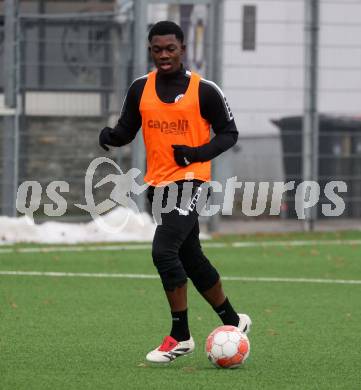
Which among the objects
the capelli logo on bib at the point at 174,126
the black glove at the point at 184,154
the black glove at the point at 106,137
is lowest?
the black glove at the point at 184,154

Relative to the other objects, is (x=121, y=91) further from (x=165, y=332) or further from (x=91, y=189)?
(x=165, y=332)

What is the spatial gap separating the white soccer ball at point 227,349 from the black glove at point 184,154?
1.01 meters

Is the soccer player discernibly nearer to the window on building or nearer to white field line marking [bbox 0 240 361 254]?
white field line marking [bbox 0 240 361 254]

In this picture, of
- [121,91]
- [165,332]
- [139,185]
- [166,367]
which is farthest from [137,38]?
[166,367]

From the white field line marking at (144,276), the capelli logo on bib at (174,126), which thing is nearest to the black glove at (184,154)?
the capelli logo on bib at (174,126)

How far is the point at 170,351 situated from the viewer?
789cm

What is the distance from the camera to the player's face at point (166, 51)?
25.9 feet

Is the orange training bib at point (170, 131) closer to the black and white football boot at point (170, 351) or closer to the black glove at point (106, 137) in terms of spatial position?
the black glove at point (106, 137)

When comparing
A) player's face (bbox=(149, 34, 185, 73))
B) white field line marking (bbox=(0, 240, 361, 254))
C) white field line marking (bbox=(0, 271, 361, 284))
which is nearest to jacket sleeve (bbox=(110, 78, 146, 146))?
player's face (bbox=(149, 34, 185, 73))

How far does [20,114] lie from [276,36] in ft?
12.2

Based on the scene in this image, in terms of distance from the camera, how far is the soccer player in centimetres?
789

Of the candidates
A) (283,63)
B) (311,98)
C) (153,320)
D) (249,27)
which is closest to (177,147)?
(153,320)

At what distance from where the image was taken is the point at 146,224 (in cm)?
1725

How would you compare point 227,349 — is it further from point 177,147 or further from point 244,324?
point 177,147
